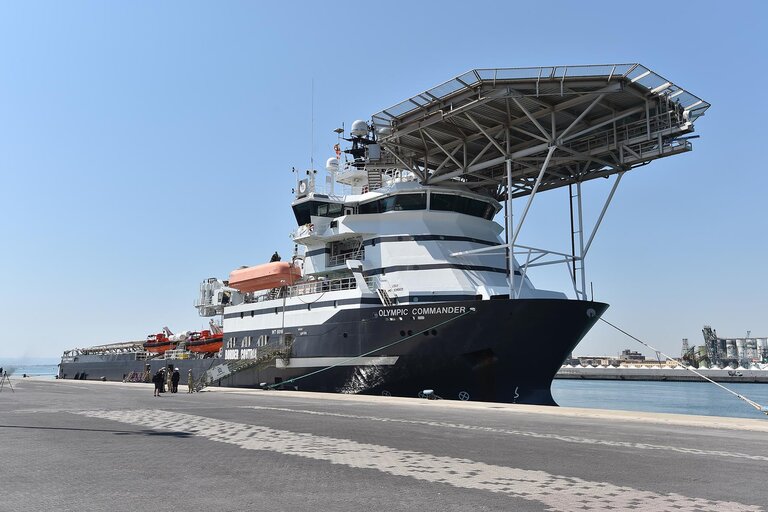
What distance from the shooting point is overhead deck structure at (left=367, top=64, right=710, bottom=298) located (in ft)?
72.4

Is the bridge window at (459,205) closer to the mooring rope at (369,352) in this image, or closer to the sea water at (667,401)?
the mooring rope at (369,352)

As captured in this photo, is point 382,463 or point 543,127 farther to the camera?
point 543,127

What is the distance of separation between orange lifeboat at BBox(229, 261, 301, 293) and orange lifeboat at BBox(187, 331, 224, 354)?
12.0 metres

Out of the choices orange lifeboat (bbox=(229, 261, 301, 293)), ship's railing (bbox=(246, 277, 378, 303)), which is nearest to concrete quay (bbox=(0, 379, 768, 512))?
ship's railing (bbox=(246, 277, 378, 303))

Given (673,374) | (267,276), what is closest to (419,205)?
(267,276)

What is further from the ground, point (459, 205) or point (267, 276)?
point (459, 205)

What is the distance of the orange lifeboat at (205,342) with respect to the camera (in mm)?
45194

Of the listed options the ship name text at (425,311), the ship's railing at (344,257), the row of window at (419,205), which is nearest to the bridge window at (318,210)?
the row of window at (419,205)

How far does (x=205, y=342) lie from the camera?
46.1 metres

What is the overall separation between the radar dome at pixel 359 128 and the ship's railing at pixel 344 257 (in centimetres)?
783

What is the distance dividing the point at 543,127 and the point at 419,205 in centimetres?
662

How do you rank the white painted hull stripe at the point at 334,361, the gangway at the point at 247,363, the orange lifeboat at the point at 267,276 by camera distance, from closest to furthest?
the white painted hull stripe at the point at 334,361, the gangway at the point at 247,363, the orange lifeboat at the point at 267,276

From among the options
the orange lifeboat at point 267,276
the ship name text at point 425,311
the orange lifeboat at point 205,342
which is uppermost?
the orange lifeboat at point 267,276

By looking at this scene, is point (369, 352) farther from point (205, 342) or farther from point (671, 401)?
point (671, 401)
